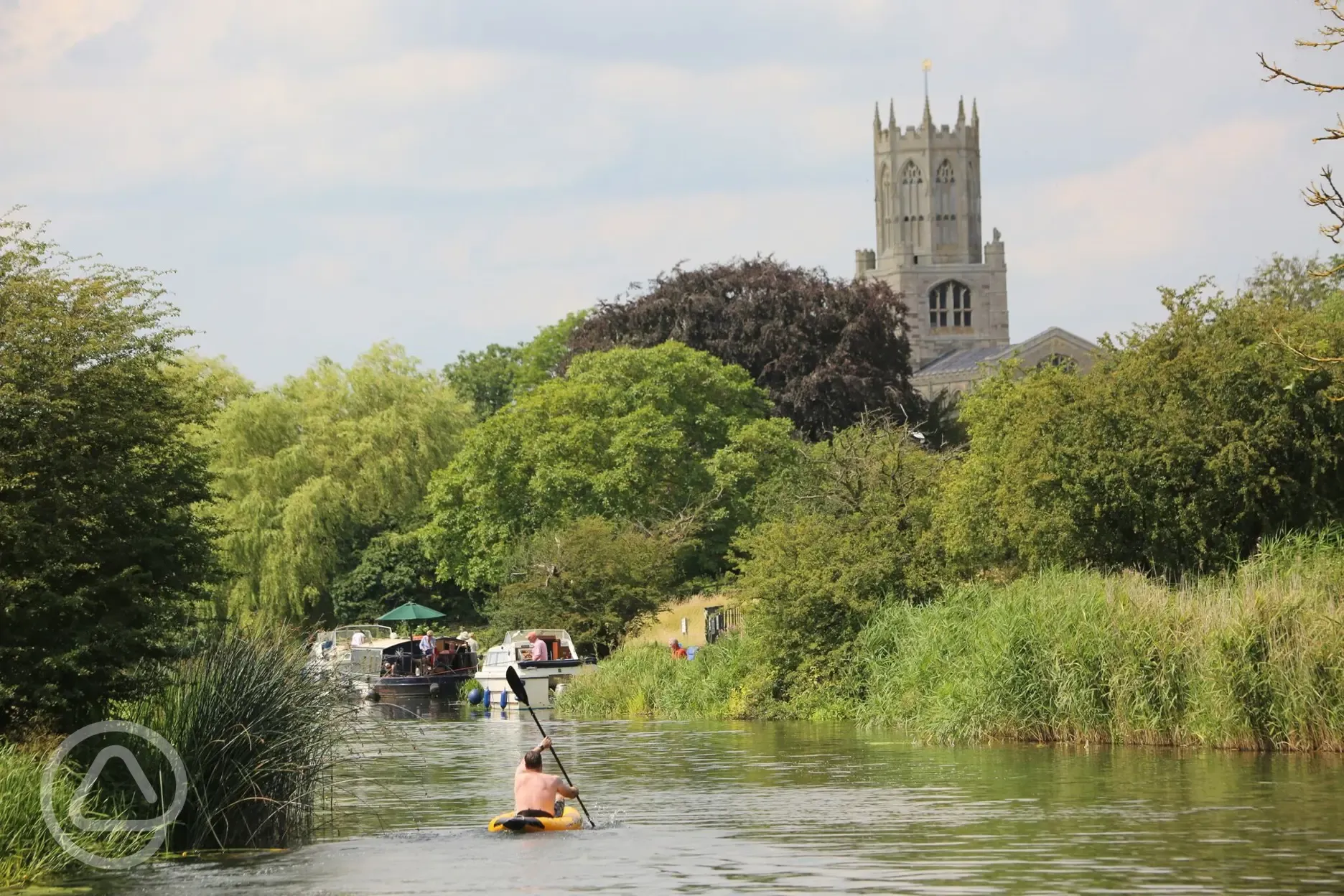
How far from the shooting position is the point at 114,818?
62.1ft

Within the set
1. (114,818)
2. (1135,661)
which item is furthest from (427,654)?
(114,818)

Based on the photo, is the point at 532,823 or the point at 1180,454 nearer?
the point at 532,823

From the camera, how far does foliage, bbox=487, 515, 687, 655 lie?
181ft

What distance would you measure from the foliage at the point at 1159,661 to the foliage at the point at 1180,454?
4.59 feet

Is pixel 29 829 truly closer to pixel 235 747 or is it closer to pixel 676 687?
pixel 235 747

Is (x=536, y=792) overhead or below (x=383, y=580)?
below

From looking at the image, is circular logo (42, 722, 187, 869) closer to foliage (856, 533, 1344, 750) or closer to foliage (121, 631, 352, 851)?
foliage (121, 631, 352, 851)

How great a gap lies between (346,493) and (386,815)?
1943 inches

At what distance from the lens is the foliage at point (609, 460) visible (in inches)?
2462

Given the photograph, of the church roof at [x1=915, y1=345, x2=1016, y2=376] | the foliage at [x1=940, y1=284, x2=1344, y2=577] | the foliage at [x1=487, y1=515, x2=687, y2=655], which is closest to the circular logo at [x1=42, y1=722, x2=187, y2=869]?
the foliage at [x1=940, y1=284, x2=1344, y2=577]

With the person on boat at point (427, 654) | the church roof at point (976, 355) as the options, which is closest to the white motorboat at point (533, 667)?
the person on boat at point (427, 654)

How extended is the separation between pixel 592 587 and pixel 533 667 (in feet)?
20.8

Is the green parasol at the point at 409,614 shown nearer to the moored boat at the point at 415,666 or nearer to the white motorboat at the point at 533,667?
the moored boat at the point at 415,666

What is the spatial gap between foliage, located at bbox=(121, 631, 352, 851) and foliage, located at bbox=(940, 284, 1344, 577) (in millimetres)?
17962
